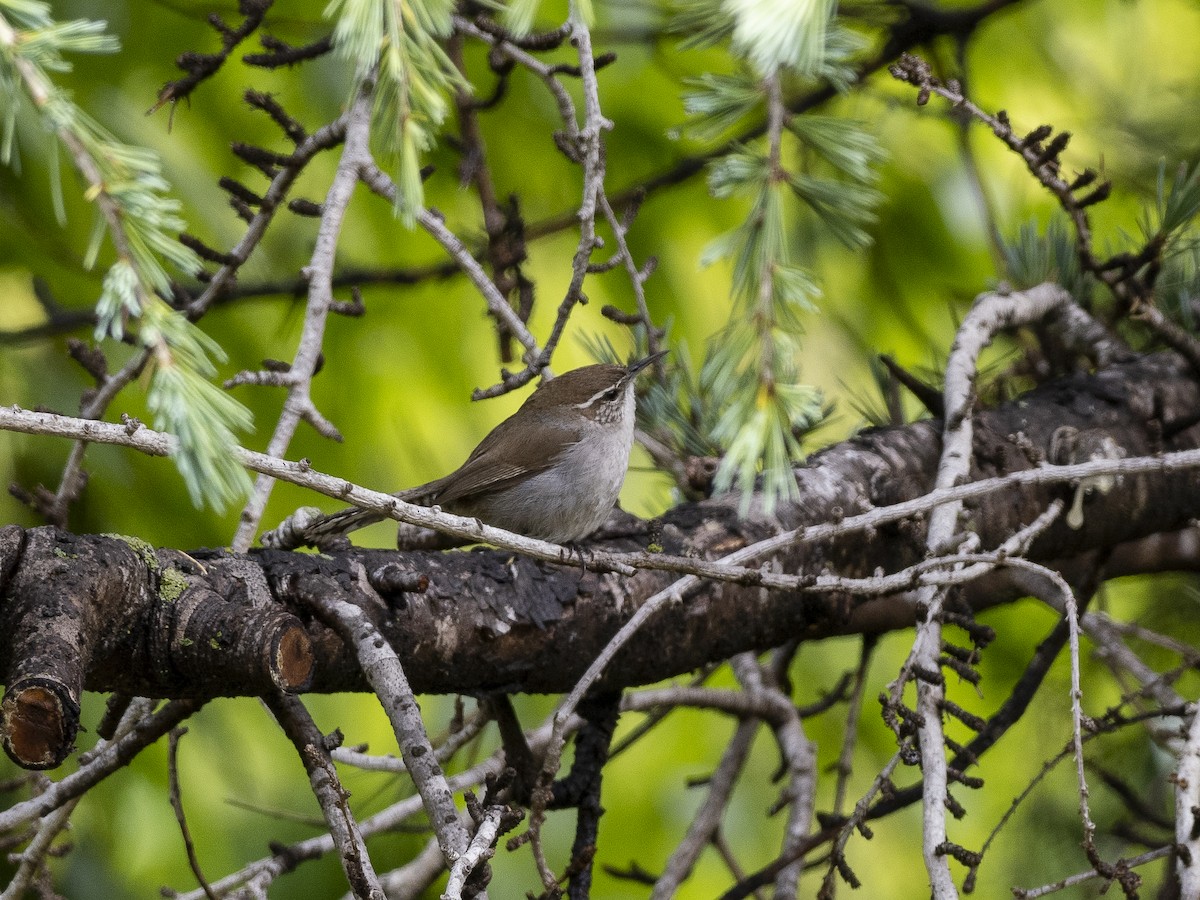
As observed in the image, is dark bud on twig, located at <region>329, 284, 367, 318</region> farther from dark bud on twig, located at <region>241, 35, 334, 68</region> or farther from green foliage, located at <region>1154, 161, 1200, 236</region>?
green foliage, located at <region>1154, 161, 1200, 236</region>

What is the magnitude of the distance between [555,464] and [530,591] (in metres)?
1.25

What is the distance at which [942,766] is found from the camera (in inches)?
80.8

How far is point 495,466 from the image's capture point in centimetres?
374

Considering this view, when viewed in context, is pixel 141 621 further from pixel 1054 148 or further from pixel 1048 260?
pixel 1048 260

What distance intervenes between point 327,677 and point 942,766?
1.16 m

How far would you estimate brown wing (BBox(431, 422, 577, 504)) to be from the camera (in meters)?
3.65

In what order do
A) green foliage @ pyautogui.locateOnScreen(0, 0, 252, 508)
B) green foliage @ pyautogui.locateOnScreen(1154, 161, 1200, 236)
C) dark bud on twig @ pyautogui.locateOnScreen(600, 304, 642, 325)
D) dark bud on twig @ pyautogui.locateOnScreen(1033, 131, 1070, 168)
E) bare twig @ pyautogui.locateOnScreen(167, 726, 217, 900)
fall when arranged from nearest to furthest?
green foliage @ pyautogui.locateOnScreen(0, 0, 252, 508)
bare twig @ pyautogui.locateOnScreen(167, 726, 217, 900)
dark bud on twig @ pyautogui.locateOnScreen(1033, 131, 1070, 168)
dark bud on twig @ pyautogui.locateOnScreen(600, 304, 642, 325)
green foliage @ pyautogui.locateOnScreen(1154, 161, 1200, 236)

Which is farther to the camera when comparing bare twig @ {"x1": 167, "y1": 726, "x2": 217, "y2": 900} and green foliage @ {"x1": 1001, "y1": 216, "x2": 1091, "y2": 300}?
green foliage @ {"x1": 1001, "y1": 216, "x2": 1091, "y2": 300}

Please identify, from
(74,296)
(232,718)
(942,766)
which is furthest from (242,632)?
(74,296)

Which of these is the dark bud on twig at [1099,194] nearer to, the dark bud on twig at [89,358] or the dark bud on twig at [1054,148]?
the dark bud on twig at [1054,148]

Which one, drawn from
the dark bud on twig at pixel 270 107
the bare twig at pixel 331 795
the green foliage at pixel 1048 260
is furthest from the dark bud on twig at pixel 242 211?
the green foliage at pixel 1048 260

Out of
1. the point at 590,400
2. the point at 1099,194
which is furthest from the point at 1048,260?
the point at 590,400

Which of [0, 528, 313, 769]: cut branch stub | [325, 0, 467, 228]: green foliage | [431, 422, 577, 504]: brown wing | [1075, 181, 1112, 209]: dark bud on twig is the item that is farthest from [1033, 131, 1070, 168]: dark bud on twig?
[0, 528, 313, 769]: cut branch stub

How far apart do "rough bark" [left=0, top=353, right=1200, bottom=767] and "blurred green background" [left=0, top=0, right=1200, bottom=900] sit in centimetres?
61
